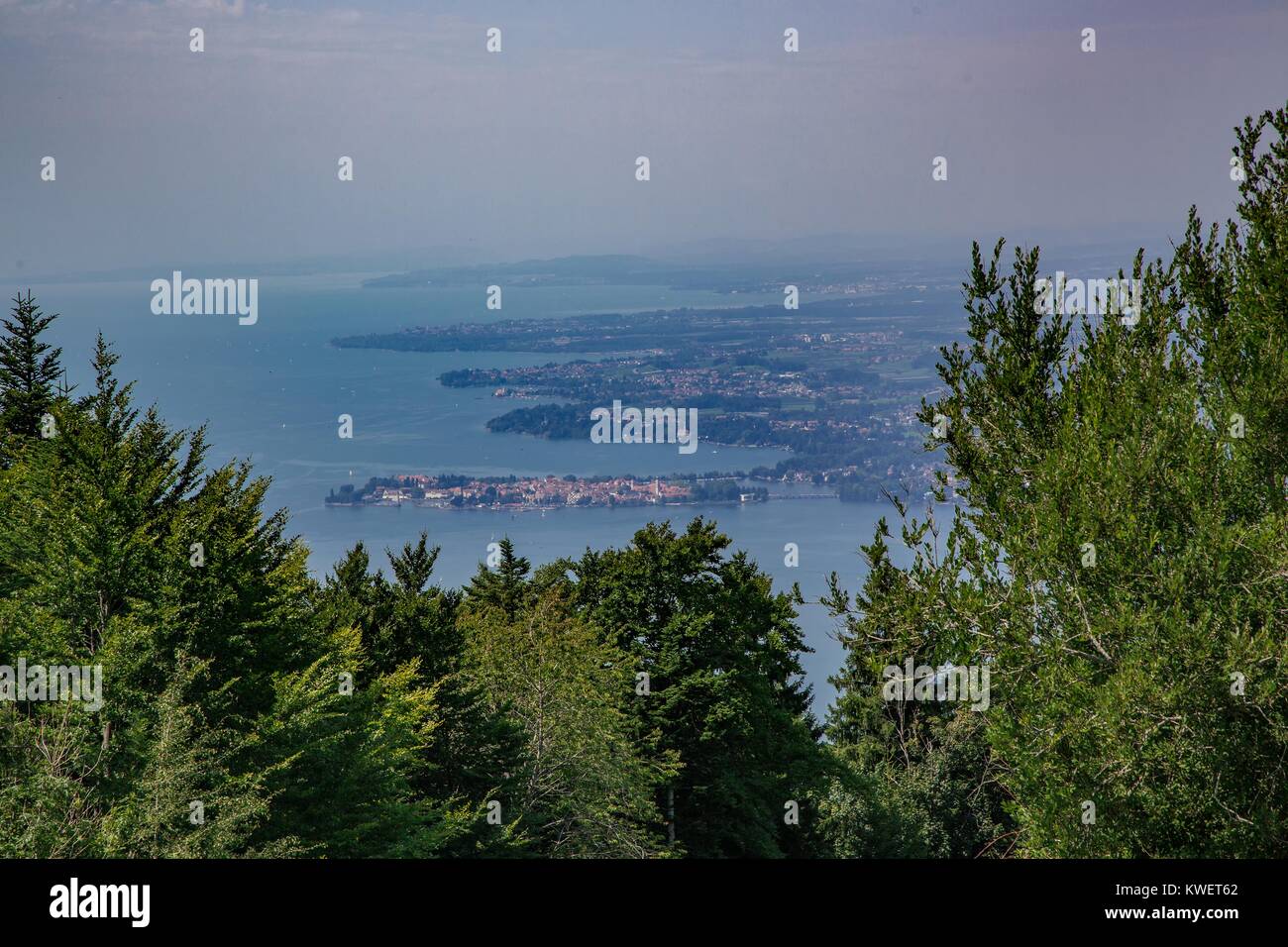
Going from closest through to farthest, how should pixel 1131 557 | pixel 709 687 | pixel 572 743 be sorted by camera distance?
pixel 1131 557 < pixel 572 743 < pixel 709 687

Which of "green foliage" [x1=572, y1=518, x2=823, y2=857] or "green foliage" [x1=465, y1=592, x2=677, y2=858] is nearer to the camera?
"green foliage" [x1=465, y1=592, x2=677, y2=858]

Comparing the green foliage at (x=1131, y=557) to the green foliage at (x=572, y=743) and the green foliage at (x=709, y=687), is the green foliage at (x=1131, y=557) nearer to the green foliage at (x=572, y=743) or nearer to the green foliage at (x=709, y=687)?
the green foliage at (x=572, y=743)

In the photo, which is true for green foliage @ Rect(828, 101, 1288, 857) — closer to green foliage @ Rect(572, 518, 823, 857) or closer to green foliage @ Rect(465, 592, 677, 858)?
green foliage @ Rect(465, 592, 677, 858)

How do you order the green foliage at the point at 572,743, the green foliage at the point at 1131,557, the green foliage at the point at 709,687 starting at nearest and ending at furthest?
the green foliage at the point at 1131,557, the green foliage at the point at 572,743, the green foliage at the point at 709,687

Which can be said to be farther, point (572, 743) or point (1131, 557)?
point (572, 743)

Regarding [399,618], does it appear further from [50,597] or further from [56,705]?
[56,705]

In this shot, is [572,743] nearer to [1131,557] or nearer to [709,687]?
[709,687]

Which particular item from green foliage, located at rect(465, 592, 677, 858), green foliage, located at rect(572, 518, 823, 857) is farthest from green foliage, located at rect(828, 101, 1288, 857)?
green foliage, located at rect(572, 518, 823, 857)

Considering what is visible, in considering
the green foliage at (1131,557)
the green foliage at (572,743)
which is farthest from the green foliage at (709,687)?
the green foliage at (1131,557)

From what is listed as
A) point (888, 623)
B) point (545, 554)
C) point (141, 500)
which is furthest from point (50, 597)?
point (545, 554)

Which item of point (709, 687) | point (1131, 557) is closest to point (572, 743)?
point (709, 687)

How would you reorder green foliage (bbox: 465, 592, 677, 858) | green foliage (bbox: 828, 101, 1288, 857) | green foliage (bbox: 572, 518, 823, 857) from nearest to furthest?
green foliage (bbox: 828, 101, 1288, 857) → green foliage (bbox: 465, 592, 677, 858) → green foliage (bbox: 572, 518, 823, 857)

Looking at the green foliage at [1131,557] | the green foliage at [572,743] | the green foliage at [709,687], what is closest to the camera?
the green foliage at [1131,557]
